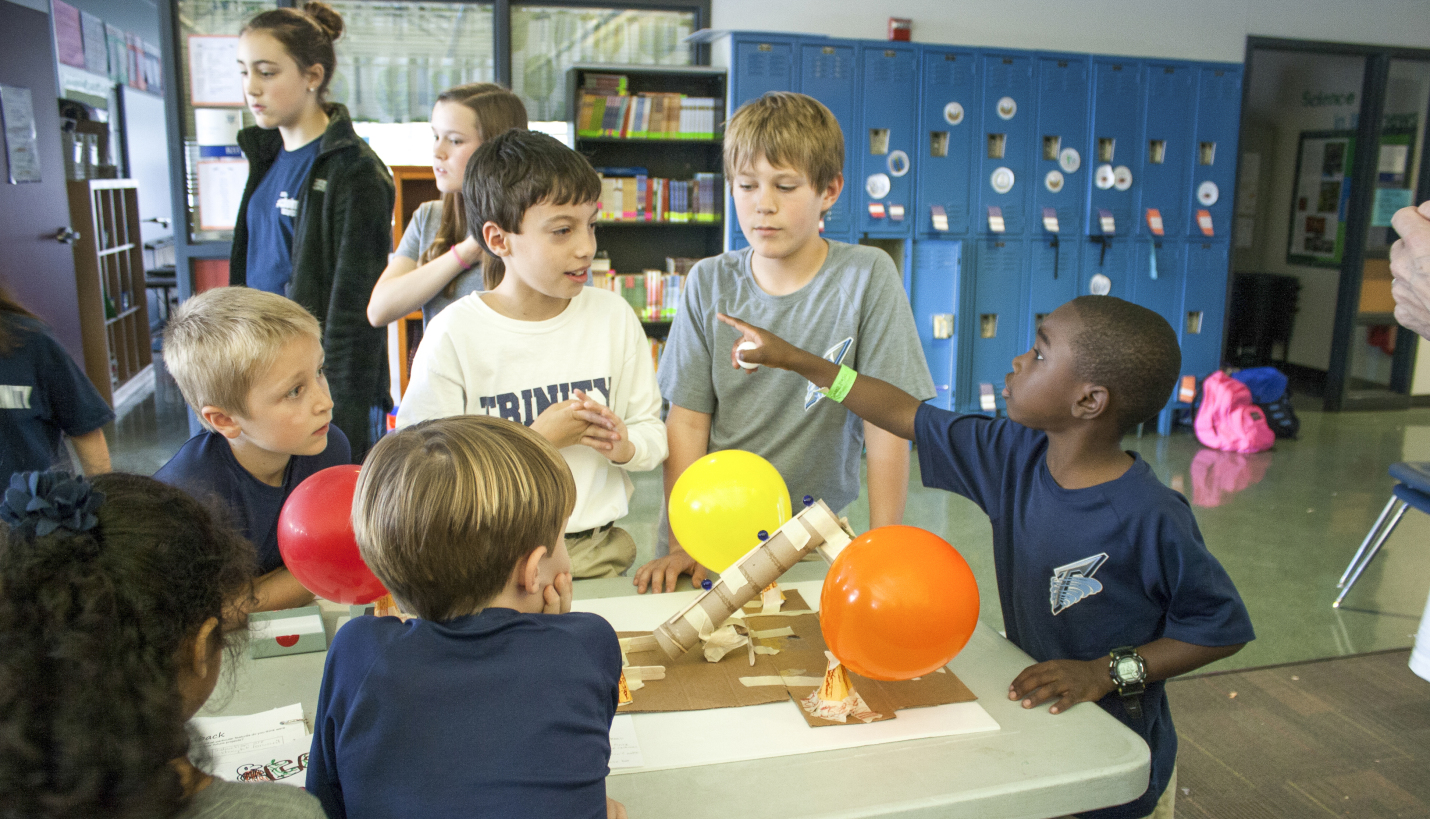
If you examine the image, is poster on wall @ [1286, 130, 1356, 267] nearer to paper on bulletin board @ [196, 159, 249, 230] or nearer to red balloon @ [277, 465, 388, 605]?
paper on bulletin board @ [196, 159, 249, 230]

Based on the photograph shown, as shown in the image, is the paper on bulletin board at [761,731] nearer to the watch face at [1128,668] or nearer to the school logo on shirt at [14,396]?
the watch face at [1128,668]

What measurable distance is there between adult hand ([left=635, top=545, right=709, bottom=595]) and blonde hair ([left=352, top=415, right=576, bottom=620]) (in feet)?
1.82

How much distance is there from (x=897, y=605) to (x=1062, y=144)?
5.32 m

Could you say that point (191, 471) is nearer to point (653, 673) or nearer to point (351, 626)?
point (351, 626)

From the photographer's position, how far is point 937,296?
550 cm

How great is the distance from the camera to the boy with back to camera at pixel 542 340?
156 centimetres

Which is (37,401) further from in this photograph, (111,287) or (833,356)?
(111,287)

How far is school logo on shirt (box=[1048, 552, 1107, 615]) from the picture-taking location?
1.29 meters

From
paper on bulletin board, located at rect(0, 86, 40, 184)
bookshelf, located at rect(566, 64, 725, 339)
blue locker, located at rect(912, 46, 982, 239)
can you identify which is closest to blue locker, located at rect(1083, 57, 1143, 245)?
blue locker, located at rect(912, 46, 982, 239)

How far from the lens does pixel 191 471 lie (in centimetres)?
143

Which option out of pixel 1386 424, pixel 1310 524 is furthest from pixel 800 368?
pixel 1386 424

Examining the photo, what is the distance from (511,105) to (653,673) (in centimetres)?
137

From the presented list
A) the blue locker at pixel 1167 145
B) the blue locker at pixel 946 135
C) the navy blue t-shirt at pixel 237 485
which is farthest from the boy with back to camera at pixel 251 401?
the blue locker at pixel 1167 145

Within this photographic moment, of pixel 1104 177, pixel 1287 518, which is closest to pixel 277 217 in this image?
pixel 1287 518
